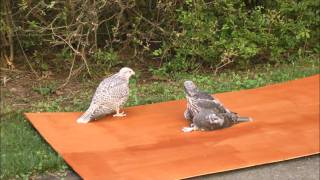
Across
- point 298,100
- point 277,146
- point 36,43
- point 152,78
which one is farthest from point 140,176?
point 36,43

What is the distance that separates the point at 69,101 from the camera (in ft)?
21.0

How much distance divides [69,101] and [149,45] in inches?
64.2

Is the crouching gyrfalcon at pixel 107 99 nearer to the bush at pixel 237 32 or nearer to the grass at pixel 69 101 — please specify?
the grass at pixel 69 101

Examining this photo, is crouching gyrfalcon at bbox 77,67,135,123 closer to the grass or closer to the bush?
the grass

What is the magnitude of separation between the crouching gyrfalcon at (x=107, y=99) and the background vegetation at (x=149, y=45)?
0.67 m

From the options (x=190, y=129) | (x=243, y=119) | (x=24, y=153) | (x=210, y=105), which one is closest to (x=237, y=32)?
(x=243, y=119)

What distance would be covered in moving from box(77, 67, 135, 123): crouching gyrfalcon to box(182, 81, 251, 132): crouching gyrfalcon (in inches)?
23.6

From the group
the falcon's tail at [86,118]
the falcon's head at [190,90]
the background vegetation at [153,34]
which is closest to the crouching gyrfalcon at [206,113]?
the falcon's head at [190,90]

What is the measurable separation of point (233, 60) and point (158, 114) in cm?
216

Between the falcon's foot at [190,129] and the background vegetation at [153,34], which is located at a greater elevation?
the background vegetation at [153,34]

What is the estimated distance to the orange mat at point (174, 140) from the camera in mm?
4559

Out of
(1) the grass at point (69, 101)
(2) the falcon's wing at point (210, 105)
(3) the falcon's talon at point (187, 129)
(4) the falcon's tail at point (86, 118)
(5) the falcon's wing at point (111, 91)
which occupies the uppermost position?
(5) the falcon's wing at point (111, 91)

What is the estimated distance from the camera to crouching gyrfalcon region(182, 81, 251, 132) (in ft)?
17.2

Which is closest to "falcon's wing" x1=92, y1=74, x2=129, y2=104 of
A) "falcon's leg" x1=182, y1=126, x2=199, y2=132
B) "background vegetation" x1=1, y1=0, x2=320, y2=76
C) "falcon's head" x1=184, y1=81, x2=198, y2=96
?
"falcon's head" x1=184, y1=81, x2=198, y2=96
